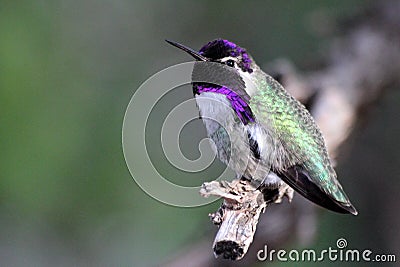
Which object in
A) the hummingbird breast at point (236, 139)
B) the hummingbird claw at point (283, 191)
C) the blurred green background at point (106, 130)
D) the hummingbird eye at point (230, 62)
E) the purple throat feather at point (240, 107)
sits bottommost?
the hummingbird claw at point (283, 191)

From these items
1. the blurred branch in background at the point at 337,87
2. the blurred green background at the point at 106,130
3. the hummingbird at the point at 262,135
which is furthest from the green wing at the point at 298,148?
the blurred green background at the point at 106,130

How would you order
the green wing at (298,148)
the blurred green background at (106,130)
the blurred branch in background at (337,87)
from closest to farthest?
A: the green wing at (298,148) < the blurred branch in background at (337,87) < the blurred green background at (106,130)

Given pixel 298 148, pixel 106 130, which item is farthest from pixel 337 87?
pixel 106 130

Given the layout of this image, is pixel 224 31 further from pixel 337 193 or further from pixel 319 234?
pixel 337 193

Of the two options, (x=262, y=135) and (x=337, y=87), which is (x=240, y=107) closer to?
(x=262, y=135)

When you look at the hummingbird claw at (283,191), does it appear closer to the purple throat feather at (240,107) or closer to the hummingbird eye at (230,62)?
the purple throat feather at (240,107)

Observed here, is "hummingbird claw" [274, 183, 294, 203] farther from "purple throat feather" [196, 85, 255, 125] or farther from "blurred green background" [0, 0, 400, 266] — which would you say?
"blurred green background" [0, 0, 400, 266]

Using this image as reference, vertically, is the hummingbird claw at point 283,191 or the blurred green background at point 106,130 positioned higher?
the blurred green background at point 106,130
